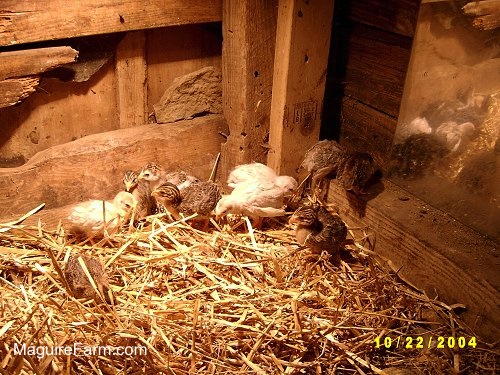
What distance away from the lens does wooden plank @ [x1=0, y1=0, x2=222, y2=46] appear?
8.91 feet

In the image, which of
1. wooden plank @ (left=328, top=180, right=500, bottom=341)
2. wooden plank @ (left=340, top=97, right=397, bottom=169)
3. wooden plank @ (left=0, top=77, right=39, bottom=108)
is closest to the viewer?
wooden plank @ (left=328, top=180, right=500, bottom=341)

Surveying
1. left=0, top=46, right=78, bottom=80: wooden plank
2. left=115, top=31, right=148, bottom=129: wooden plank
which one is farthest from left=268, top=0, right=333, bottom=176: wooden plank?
left=0, top=46, right=78, bottom=80: wooden plank

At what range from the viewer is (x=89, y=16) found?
113 inches

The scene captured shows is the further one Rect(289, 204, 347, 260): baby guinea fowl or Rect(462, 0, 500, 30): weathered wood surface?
Rect(289, 204, 347, 260): baby guinea fowl

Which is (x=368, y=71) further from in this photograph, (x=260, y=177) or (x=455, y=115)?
(x=260, y=177)

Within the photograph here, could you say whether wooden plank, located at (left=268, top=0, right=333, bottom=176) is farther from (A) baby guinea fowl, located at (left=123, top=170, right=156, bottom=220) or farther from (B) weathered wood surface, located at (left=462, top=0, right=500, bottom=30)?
(B) weathered wood surface, located at (left=462, top=0, right=500, bottom=30)

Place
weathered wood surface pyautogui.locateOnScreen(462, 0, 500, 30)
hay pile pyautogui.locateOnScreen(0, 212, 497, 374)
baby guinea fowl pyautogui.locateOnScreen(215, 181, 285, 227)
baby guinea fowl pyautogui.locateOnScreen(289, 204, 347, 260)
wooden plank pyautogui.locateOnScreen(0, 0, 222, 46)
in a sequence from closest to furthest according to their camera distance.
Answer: weathered wood surface pyautogui.locateOnScreen(462, 0, 500, 30), hay pile pyautogui.locateOnScreen(0, 212, 497, 374), wooden plank pyautogui.locateOnScreen(0, 0, 222, 46), baby guinea fowl pyautogui.locateOnScreen(289, 204, 347, 260), baby guinea fowl pyautogui.locateOnScreen(215, 181, 285, 227)

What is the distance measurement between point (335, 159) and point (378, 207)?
1.26 ft

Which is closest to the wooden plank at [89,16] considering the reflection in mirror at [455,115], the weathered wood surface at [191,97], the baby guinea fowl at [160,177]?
the weathered wood surface at [191,97]

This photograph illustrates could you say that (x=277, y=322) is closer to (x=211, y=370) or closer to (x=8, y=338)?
(x=211, y=370)

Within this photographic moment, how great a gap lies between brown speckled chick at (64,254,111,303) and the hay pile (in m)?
0.05

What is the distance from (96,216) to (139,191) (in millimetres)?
342

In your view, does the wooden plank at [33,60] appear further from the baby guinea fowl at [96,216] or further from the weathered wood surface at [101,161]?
the baby guinea fowl at [96,216]

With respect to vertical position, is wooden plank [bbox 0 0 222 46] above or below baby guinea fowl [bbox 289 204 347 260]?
above
